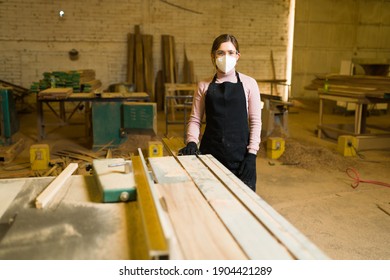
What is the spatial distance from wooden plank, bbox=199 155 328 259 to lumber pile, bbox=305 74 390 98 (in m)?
5.02

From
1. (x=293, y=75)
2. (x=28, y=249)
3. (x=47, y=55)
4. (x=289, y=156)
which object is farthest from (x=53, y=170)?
(x=293, y=75)

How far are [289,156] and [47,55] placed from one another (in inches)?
258

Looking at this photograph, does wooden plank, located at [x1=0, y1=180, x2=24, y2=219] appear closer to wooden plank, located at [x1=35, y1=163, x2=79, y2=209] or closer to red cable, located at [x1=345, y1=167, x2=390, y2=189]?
wooden plank, located at [x1=35, y1=163, x2=79, y2=209]

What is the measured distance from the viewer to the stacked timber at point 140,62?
954cm

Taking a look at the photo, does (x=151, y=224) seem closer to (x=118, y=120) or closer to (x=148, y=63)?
(x=118, y=120)

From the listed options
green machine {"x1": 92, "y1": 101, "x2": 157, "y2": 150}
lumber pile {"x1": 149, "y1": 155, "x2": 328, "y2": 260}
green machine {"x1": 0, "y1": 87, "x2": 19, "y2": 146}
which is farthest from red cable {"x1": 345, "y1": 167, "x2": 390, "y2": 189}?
green machine {"x1": 0, "y1": 87, "x2": 19, "y2": 146}

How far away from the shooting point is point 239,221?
1282mm

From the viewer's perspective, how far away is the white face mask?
91.4 inches

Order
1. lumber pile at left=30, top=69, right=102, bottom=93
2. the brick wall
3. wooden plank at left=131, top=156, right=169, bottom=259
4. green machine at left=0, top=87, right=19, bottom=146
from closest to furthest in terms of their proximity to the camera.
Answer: wooden plank at left=131, top=156, right=169, bottom=259, green machine at left=0, top=87, right=19, bottom=146, lumber pile at left=30, top=69, right=102, bottom=93, the brick wall

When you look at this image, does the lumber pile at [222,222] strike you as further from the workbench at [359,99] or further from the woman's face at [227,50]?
the workbench at [359,99]

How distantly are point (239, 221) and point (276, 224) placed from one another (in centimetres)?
12

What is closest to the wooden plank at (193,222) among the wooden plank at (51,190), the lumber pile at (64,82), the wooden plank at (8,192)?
the wooden plank at (51,190)

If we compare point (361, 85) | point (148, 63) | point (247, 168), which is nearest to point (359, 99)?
point (361, 85)

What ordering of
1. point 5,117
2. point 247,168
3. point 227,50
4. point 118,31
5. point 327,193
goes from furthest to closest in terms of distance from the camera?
point 118,31 → point 5,117 → point 327,193 → point 247,168 → point 227,50
